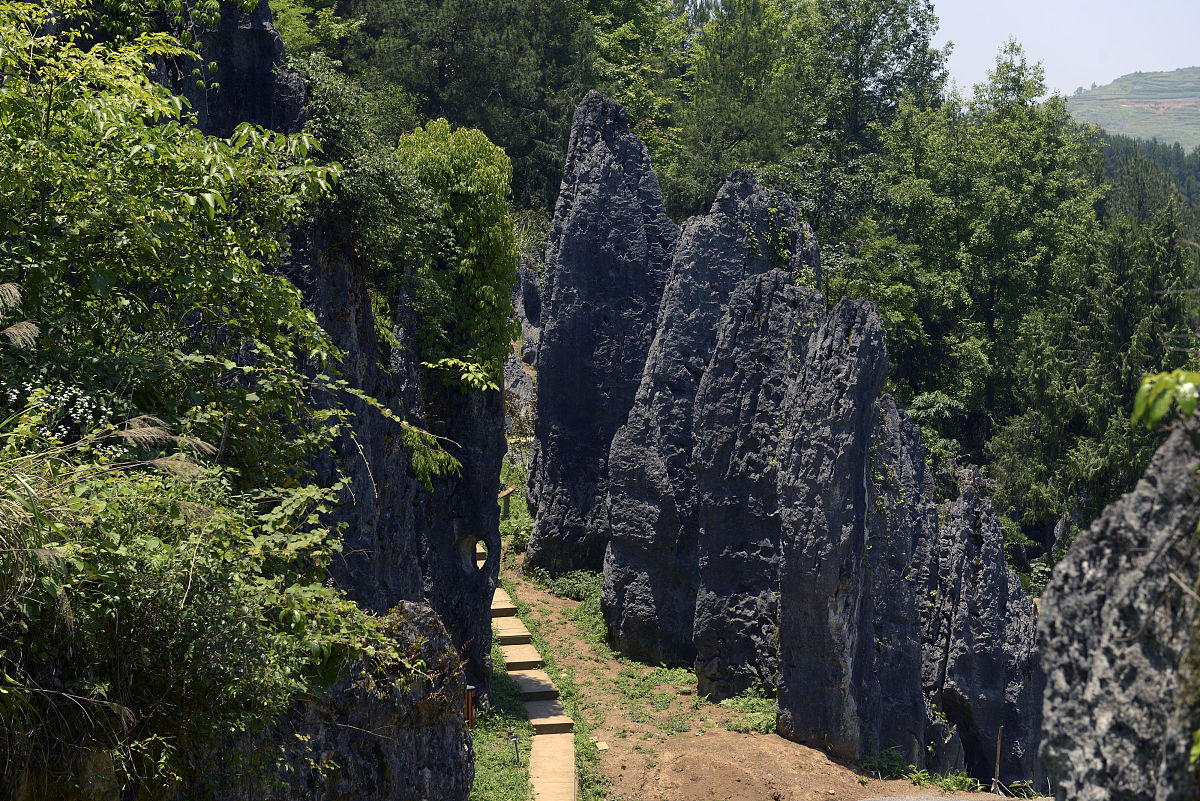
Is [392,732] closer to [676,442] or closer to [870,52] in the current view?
[676,442]

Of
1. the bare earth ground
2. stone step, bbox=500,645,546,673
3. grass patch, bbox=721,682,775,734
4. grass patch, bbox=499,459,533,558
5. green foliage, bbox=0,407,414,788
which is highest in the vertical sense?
green foliage, bbox=0,407,414,788

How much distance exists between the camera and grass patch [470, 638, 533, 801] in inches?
416

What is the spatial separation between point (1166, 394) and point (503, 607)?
14.6m

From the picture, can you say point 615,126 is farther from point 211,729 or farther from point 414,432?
point 211,729

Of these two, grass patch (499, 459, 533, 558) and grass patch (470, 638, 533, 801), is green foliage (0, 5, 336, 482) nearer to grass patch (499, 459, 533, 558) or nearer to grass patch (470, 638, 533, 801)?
grass patch (470, 638, 533, 801)

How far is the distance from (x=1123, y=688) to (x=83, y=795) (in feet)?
14.5

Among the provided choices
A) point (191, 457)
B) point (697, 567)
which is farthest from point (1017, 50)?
point (191, 457)

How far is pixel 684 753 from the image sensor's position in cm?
1190

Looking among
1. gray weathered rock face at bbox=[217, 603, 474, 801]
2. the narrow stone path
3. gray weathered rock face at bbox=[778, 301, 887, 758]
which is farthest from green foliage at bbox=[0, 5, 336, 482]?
gray weathered rock face at bbox=[778, 301, 887, 758]

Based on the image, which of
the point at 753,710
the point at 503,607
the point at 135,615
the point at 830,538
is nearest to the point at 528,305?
the point at 503,607

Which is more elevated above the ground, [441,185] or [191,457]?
[441,185]

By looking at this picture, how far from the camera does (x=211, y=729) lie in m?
4.82

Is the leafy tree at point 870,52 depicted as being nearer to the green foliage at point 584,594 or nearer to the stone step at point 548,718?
the green foliage at point 584,594

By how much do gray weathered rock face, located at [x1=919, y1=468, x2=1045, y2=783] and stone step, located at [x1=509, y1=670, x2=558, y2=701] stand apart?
5.55m
